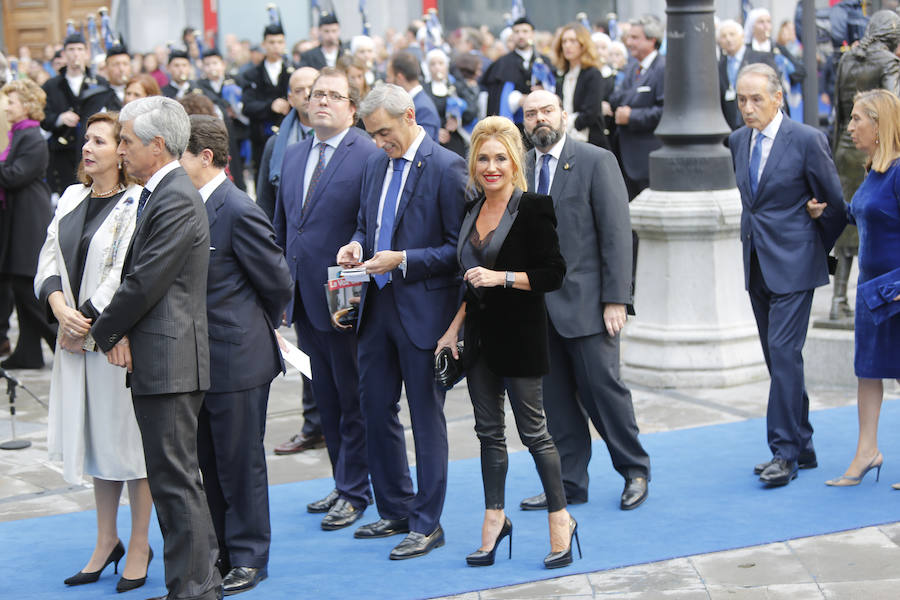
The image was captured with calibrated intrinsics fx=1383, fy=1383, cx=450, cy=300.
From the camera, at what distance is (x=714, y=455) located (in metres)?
7.33

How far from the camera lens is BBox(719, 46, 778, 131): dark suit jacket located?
1231 centimetres

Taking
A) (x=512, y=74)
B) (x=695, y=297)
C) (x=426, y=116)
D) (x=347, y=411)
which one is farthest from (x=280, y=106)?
(x=347, y=411)

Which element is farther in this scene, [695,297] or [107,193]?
[695,297]

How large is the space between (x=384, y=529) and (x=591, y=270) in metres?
1.50

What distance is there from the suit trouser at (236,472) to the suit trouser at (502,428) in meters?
0.89

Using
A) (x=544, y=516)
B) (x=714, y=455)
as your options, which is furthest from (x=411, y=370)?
(x=714, y=455)

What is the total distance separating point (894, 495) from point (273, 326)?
3048 mm

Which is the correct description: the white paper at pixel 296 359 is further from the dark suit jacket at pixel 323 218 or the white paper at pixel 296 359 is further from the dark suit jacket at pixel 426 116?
the dark suit jacket at pixel 426 116

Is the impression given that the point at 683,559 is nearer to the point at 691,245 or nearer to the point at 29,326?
the point at 691,245

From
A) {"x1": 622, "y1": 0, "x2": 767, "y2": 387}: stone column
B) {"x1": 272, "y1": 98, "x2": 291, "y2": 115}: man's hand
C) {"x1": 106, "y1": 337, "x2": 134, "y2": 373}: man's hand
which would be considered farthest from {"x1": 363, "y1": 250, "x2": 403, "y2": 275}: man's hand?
{"x1": 272, "y1": 98, "x2": 291, "y2": 115}: man's hand

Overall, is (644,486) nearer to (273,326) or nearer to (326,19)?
(273,326)

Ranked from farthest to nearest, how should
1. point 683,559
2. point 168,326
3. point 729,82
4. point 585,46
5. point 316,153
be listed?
point 729,82 → point 585,46 → point 316,153 → point 683,559 → point 168,326

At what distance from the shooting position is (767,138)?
6.82 meters

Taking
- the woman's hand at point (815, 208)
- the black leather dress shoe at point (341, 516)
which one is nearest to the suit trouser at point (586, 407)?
the black leather dress shoe at point (341, 516)
